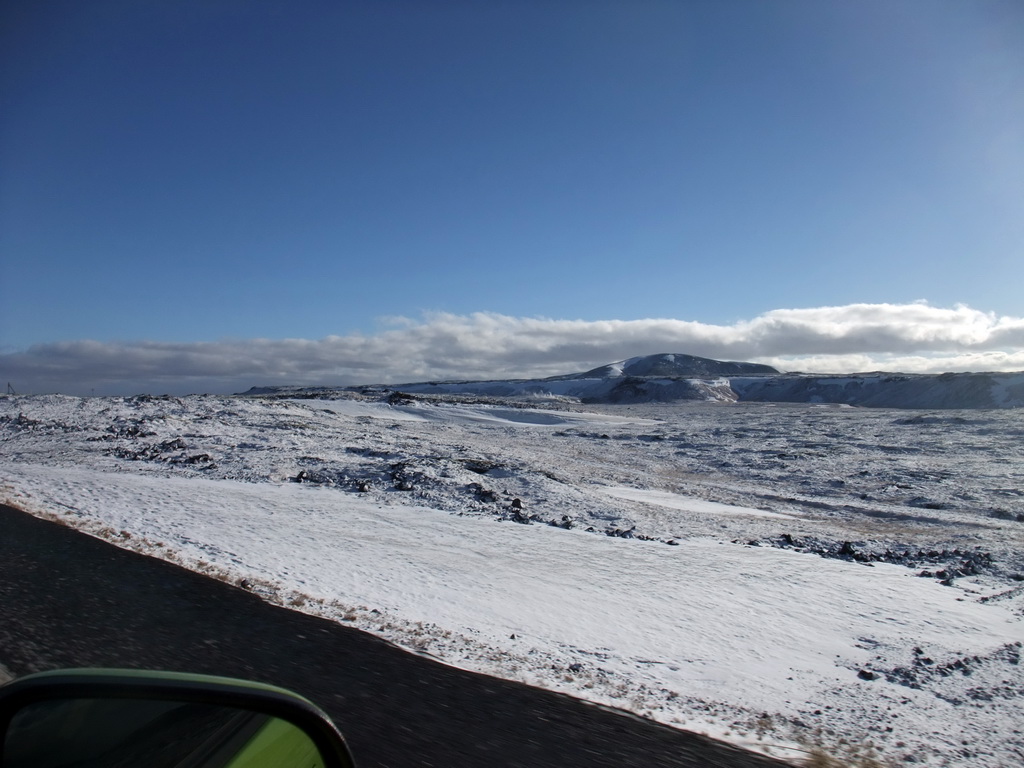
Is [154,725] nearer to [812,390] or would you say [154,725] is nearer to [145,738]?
[145,738]

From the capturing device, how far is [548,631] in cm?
690

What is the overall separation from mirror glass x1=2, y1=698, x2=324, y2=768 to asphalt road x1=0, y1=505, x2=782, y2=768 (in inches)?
84.1

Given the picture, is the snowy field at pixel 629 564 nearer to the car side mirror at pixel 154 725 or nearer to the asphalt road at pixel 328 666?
the asphalt road at pixel 328 666

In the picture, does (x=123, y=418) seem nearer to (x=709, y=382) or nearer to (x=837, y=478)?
(x=837, y=478)

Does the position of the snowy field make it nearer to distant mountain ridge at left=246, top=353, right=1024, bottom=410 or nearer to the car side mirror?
the car side mirror

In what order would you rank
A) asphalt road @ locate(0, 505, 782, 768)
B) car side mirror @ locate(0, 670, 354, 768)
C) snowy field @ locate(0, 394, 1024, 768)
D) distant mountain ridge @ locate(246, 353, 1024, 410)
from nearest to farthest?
car side mirror @ locate(0, 670, 354, 768)
asphalt road @ locate(0, 505, 782, 768)
snowy field @ locate(0, 394, 1024, 768)
distant mountain ridge @ locate(246, 353, 1024, 410)

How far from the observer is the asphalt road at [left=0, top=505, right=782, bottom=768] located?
4.15 m

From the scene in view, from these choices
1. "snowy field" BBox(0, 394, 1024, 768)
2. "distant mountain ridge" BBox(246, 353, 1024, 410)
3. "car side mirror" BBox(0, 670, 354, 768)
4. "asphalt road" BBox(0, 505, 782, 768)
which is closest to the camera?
"car side mirror" BBox(0, 670, 354, 768)

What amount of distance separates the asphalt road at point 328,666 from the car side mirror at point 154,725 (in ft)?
7.03

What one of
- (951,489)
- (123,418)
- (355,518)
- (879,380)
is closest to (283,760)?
(355,518)

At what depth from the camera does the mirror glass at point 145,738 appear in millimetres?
1888

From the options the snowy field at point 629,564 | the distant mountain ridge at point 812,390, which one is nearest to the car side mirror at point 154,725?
the snowy field at point 629,564

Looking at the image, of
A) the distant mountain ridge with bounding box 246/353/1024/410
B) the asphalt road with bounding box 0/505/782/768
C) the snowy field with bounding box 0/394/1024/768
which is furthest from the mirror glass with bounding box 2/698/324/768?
the distant mountain ridge with bounding box 246/353/1024/410

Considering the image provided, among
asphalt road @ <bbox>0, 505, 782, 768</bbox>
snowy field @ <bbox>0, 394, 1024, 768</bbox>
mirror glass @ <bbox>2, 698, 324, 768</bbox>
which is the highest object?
mirror glass @ <bbox>2, 698, 324, 768</bbox>
